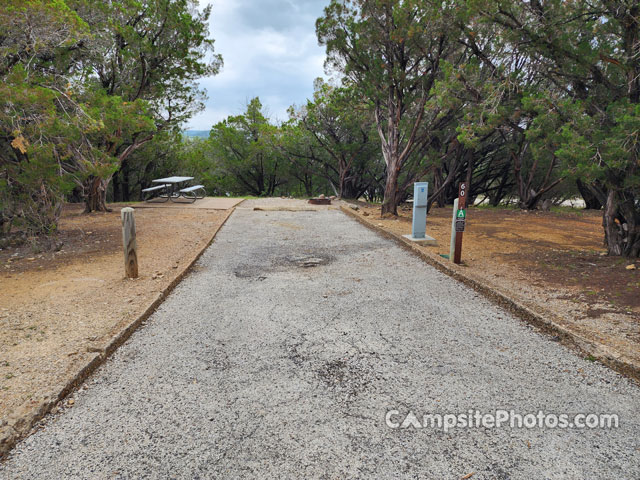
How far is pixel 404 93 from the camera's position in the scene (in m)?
11.3

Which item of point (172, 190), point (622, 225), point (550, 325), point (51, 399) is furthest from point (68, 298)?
point (172, 190)

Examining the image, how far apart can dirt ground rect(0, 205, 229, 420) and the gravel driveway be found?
0.27 m

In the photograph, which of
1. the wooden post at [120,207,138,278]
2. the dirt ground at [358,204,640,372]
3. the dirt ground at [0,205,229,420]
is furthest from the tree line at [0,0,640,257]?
the wooden post at [120,207,138,278]

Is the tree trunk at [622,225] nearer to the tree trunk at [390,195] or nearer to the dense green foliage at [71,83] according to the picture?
the tree trunk at [390,195]

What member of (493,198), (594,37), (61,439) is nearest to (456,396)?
(61,439)

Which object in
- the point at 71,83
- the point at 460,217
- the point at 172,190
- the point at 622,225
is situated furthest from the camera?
the point at 172,190

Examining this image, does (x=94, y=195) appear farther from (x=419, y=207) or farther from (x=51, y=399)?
(x=51, y=399)

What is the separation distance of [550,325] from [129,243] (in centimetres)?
486

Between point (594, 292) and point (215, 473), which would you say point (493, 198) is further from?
point (215, 473)

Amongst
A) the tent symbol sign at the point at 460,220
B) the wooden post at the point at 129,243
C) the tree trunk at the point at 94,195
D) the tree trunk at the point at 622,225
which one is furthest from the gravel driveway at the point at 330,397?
the tree trunk at the point at 94,195

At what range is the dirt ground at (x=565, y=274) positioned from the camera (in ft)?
11.2

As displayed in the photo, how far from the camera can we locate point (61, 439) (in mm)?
2037

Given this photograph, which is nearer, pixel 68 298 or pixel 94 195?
pixel 68 298

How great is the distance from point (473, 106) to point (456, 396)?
7.81 metres
